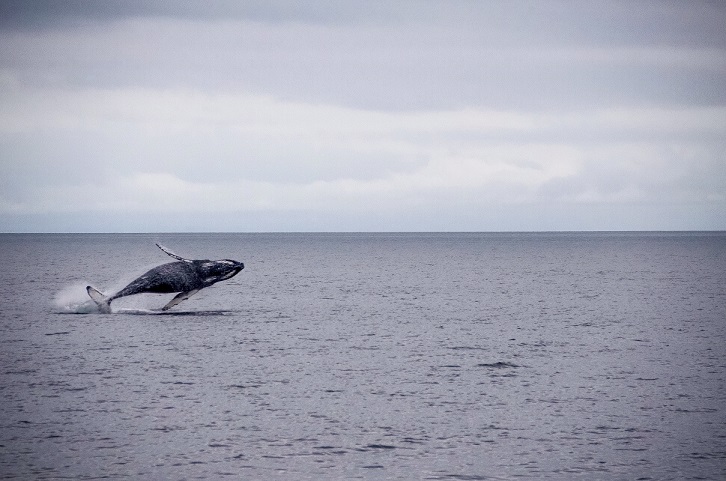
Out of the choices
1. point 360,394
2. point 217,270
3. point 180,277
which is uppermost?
point 217,270

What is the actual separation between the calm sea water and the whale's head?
8.38ft

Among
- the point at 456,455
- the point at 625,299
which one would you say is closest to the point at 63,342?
the point at 456,455

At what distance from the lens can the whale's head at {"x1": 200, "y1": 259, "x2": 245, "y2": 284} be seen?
151 feet

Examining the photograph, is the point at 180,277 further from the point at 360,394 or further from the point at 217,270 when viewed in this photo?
the point at 360,394

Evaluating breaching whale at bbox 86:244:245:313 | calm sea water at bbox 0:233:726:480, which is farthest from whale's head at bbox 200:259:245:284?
calm sea water at bbox 0:233:726:480

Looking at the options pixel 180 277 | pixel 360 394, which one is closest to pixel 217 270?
pixel 180 277

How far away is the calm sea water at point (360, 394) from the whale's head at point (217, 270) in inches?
101

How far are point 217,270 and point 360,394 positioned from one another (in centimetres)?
2004

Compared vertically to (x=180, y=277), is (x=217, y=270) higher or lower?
higher

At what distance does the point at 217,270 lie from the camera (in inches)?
1826

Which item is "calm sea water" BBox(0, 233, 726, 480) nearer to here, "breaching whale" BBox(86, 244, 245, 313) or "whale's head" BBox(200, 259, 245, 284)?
"breaching whale" BBox(86, 244, 245, 313)

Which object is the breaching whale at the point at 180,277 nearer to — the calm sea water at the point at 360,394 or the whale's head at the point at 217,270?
the whale's head at the point at 217,270

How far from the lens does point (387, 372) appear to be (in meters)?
32.4

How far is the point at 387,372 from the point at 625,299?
41.5 m
